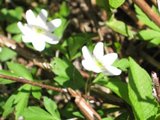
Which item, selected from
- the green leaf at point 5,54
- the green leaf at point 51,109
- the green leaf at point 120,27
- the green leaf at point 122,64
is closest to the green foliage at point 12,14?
the green leaf at point 5,54

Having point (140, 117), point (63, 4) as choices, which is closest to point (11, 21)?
point (63, 4)

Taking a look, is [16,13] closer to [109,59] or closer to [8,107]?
[8,107]

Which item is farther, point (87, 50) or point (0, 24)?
point (0, 24)

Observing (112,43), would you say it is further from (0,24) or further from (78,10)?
(0,24)

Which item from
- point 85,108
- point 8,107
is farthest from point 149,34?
point 8,107

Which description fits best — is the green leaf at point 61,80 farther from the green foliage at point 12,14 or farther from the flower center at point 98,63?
the green foliage at point 12,14

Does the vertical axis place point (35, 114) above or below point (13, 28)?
below
